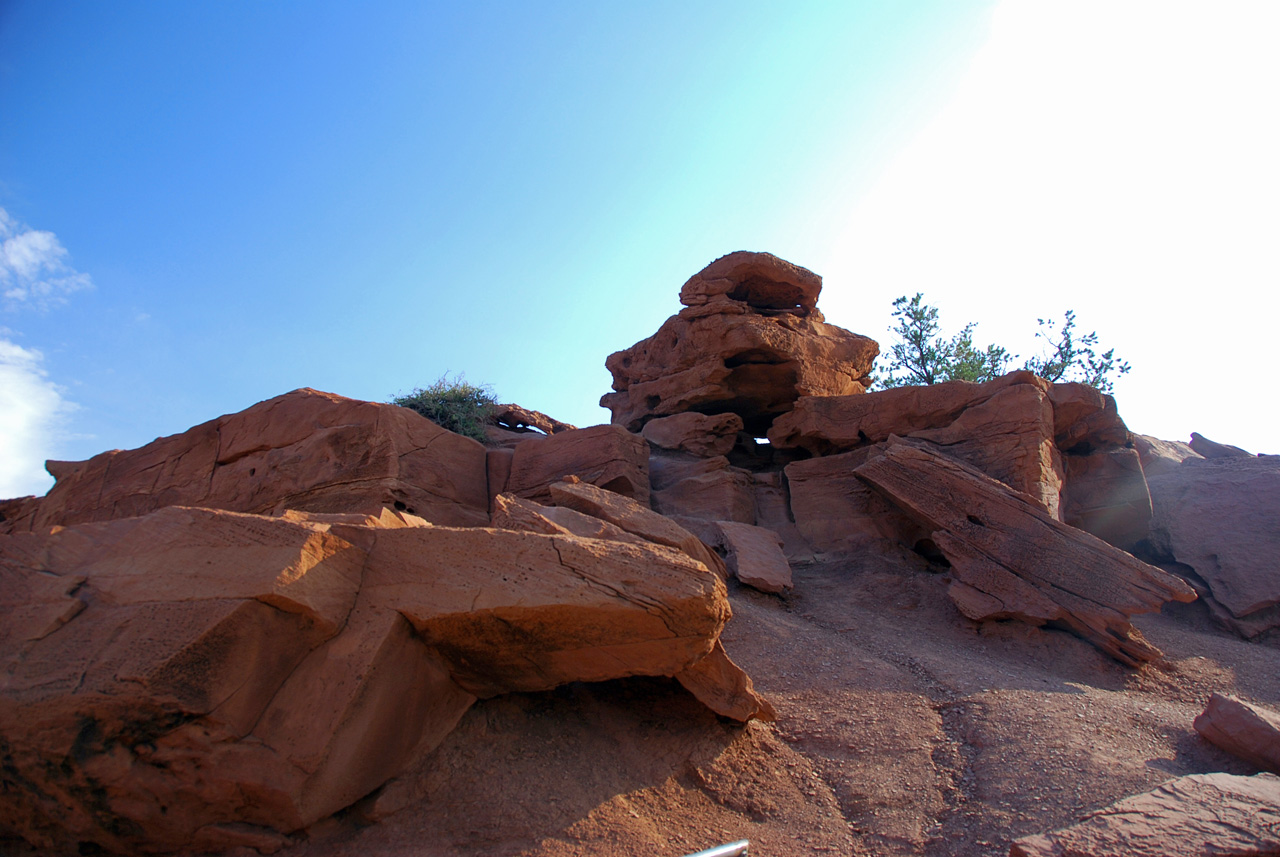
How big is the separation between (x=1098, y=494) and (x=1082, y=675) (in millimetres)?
4127

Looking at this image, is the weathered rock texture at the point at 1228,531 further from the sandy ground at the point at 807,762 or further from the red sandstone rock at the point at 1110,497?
the sandy ground at the point at 807,762

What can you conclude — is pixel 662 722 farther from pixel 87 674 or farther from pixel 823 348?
pixel 823 348

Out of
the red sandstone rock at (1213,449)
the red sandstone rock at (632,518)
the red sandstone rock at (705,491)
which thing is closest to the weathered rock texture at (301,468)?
the red sandstone rock at (632,518)

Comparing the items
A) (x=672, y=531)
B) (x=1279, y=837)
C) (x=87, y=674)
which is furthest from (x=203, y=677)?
(x=1279, y=837)

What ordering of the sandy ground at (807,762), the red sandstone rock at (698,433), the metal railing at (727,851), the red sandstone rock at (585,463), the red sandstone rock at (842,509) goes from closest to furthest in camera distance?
the metal railing at (727,851) → the sandy ground at (807,762) → the red sandstone rock at (842,509) → the red sandstone rock at (585,463) → the red sandstone rock at (698,433)

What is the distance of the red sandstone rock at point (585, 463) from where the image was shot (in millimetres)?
9969

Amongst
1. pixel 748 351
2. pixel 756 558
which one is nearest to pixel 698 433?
pixel 748 351

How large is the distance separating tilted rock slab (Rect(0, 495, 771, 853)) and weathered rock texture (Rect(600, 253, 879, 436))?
320 inches

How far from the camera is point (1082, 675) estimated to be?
264 inches

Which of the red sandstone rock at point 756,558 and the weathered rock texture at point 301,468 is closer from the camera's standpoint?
the red sandstone rock at point 756,558

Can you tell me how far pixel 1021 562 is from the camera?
25.1ft

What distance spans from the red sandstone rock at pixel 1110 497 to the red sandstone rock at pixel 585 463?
5.76 meters

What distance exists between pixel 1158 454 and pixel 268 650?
1253cm

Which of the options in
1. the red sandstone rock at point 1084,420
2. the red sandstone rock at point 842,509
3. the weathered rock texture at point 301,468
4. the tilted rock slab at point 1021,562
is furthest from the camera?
the red sandstone rock at point 1084,420
